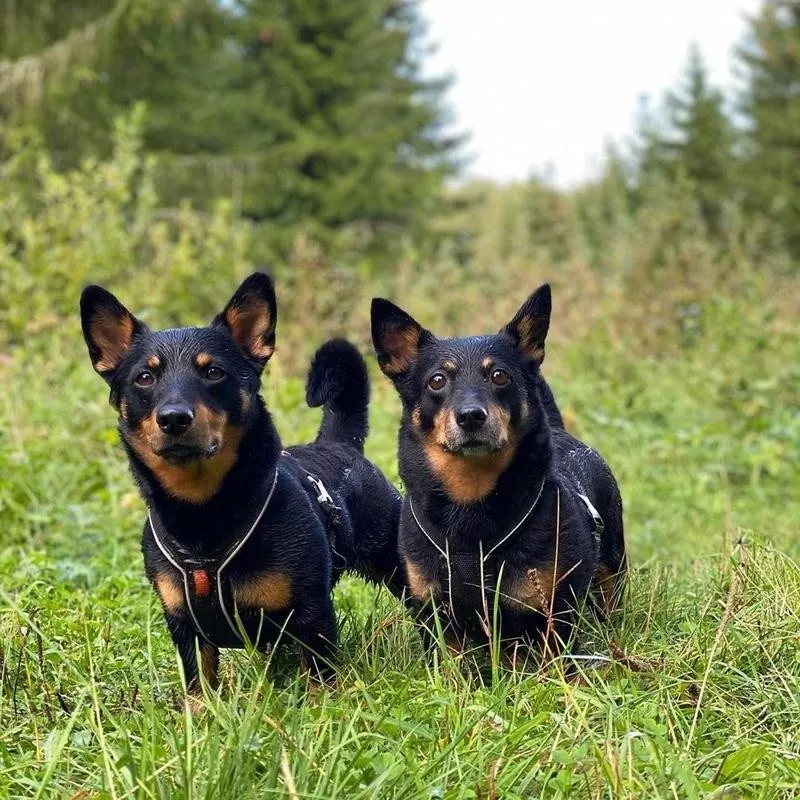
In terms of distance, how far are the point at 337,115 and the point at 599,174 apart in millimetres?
19145

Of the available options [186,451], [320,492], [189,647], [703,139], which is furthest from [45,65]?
[703,139]

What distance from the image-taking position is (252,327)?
3766 mm

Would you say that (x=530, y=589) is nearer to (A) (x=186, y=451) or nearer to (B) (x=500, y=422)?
(B) (x=500, y=422)

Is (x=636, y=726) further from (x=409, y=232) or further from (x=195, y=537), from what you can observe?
(x=409, y=232)

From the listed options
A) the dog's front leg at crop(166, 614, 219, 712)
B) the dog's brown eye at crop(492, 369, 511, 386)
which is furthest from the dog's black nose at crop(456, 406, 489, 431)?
the dog's front leg at crop(166, 614, 219, 712)

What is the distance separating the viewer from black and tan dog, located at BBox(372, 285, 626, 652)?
3486 mm

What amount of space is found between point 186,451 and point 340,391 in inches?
58.1

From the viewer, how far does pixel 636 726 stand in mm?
2842

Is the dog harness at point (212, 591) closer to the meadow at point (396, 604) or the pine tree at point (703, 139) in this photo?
the meadow at point (396, 604)

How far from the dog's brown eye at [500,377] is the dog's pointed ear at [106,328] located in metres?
1.27

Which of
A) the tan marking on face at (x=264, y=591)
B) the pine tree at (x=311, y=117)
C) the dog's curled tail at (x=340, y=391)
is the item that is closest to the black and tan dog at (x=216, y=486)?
the tan marking on face at (x=264, y=591)

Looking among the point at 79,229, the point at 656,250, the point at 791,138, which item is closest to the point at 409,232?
the point at 791,138

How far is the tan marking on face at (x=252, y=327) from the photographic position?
3.73 meters

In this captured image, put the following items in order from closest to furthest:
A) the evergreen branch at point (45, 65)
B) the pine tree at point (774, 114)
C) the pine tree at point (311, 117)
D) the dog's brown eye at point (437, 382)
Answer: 1. the dog's brown eye at point (437, 382)
2. the evergreen branch at point (45, 65)
3. the pine tree at point (311, 117)
4. the pine tree at point (774, 114)
